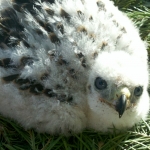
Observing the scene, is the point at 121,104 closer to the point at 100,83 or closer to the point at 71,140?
the point at 100,83

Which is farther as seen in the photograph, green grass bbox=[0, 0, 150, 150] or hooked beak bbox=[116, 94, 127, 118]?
green grass bbox=[0, 0, 150, 150]

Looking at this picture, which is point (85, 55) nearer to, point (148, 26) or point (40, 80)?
point (40, 80)

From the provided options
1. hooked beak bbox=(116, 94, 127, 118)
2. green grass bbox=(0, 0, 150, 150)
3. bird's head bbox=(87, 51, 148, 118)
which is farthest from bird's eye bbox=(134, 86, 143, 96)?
green grass bbox=(0, 0, 150, 150)

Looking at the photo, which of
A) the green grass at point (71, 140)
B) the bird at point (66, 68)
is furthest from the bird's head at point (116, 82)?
the green grass at point (71, 140)

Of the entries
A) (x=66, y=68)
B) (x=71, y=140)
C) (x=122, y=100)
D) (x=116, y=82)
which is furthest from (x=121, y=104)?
(x=71, y=140)

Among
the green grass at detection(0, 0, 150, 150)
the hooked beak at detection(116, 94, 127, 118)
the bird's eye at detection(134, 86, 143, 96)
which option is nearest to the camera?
the hooked beak at detection(116, 94, 127, 118)

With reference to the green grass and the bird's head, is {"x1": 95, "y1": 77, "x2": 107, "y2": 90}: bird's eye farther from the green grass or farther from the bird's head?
the green grass

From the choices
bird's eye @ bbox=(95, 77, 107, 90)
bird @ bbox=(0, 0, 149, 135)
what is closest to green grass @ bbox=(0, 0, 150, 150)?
bird @ bbox=(0, 0, 149, 135)

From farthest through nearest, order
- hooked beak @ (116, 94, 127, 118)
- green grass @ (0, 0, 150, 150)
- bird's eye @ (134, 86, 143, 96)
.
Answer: green grass @ (0, 0, 150, 150) < bird's eye @ (134, 86, 143, 96) < hooked beak @ (116, 94, 127, 118)

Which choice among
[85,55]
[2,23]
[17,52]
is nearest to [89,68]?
[85,55]

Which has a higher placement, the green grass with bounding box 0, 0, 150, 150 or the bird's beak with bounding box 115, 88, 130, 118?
the bird's beak with bounding box 115, 88, 130, 118

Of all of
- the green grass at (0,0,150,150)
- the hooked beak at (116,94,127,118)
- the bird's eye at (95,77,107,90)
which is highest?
the bird's eye at (95,77,107,90)
